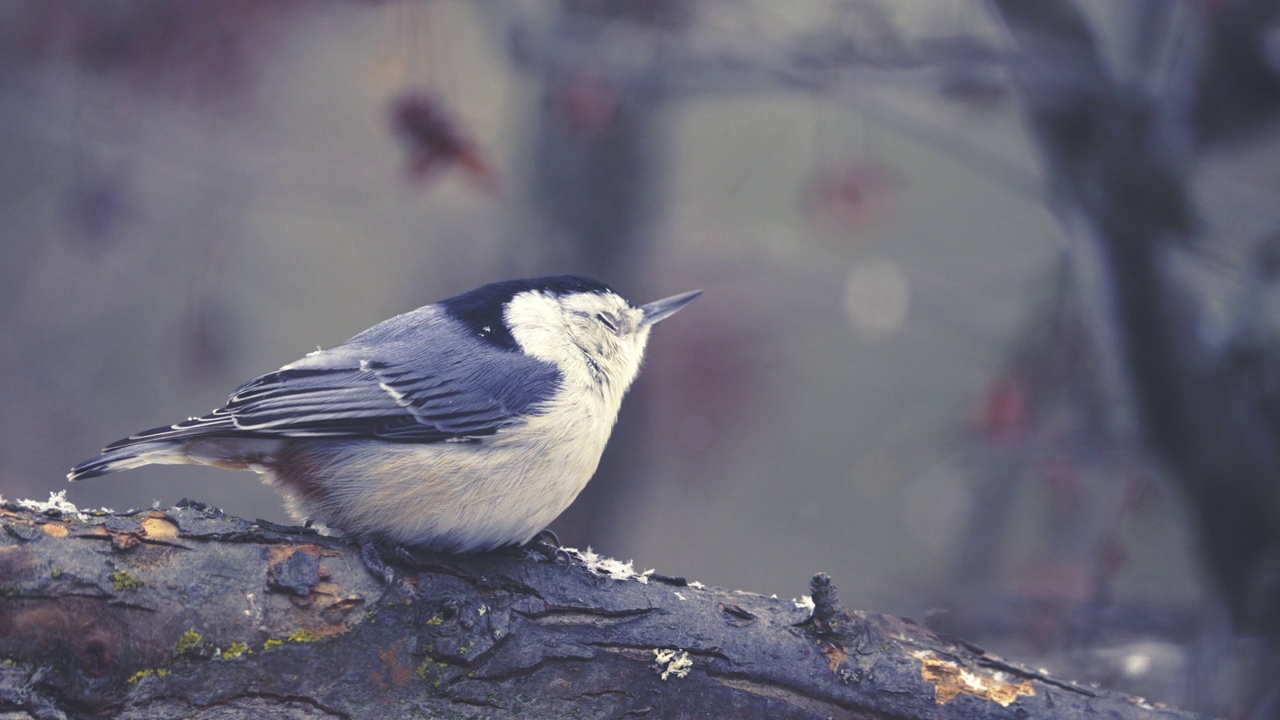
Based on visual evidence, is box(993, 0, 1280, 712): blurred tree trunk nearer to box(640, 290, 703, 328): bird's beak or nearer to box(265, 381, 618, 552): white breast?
box(640, 290, 703, 328): bird's beak

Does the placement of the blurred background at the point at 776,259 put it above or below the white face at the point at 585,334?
above

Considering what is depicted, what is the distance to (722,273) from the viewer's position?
11.9 feet

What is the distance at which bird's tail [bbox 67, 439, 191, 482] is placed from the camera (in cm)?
167

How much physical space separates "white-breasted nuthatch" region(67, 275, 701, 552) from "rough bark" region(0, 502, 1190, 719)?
102mm

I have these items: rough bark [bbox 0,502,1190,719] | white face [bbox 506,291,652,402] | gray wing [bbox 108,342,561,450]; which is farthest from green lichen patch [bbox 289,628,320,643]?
white face [bbox 506,291,652,402]

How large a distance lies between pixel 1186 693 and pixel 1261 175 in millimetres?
1815

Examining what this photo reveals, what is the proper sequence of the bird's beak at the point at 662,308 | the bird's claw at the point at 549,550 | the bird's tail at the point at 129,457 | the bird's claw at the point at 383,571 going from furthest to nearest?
the bird's beak at the point at 662,308
the bird's claw at the point at 549,550
the bird's tail at the point at 129,457
the bird's claw at the point at 383,571

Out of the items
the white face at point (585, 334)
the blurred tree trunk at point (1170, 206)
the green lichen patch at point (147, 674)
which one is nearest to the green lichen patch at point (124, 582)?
the green lichen patch at point (147, 674)

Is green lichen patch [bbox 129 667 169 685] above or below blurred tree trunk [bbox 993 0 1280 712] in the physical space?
below

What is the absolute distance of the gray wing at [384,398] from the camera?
174 cm

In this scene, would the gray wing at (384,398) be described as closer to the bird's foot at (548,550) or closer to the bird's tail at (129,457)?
the bird's tail at (129,457)

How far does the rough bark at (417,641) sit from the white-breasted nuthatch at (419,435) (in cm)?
10

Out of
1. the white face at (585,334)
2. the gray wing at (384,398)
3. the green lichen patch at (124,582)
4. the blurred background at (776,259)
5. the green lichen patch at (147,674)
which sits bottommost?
the green lichen patch at (147,674)

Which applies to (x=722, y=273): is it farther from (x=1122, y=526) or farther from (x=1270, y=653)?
(x=1270, y=653)
